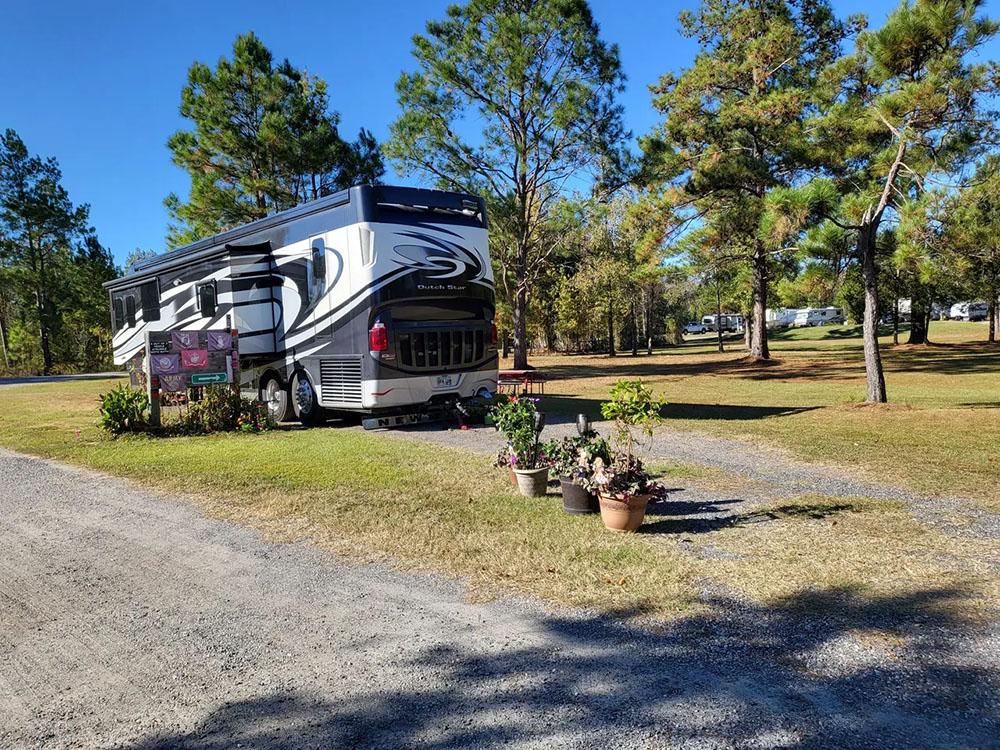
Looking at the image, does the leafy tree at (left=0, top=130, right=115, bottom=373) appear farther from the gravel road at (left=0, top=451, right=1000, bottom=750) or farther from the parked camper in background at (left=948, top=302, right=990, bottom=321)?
the parked camper in background at (left=948, top=302, right=990, bottom=321)

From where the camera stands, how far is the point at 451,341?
1010 cm

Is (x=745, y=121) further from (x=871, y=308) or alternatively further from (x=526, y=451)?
(x=526, y=451)

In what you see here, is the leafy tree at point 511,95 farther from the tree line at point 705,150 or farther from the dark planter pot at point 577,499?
the dark planter pot at point 577,499

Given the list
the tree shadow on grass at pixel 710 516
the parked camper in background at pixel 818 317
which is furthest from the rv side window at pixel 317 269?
the parked camper in background at pixel 818 317

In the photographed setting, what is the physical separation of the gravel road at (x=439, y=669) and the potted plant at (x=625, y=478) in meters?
1.24

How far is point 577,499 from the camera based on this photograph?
537cm

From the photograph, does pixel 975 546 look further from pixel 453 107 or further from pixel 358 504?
pixel 453 107

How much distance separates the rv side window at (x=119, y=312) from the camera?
1572 cm

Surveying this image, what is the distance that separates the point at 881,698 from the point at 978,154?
424 inches

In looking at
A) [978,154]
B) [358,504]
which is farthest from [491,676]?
[978,154]

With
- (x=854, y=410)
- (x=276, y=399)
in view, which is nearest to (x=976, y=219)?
(x=854, y=410)

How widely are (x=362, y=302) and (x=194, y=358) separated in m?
3.19

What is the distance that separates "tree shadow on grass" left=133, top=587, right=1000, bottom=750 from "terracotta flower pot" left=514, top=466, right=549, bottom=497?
250 cm

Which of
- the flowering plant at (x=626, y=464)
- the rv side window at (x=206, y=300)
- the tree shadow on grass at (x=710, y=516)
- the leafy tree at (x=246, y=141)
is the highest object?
the leafy tree at (x=246, y=141)
